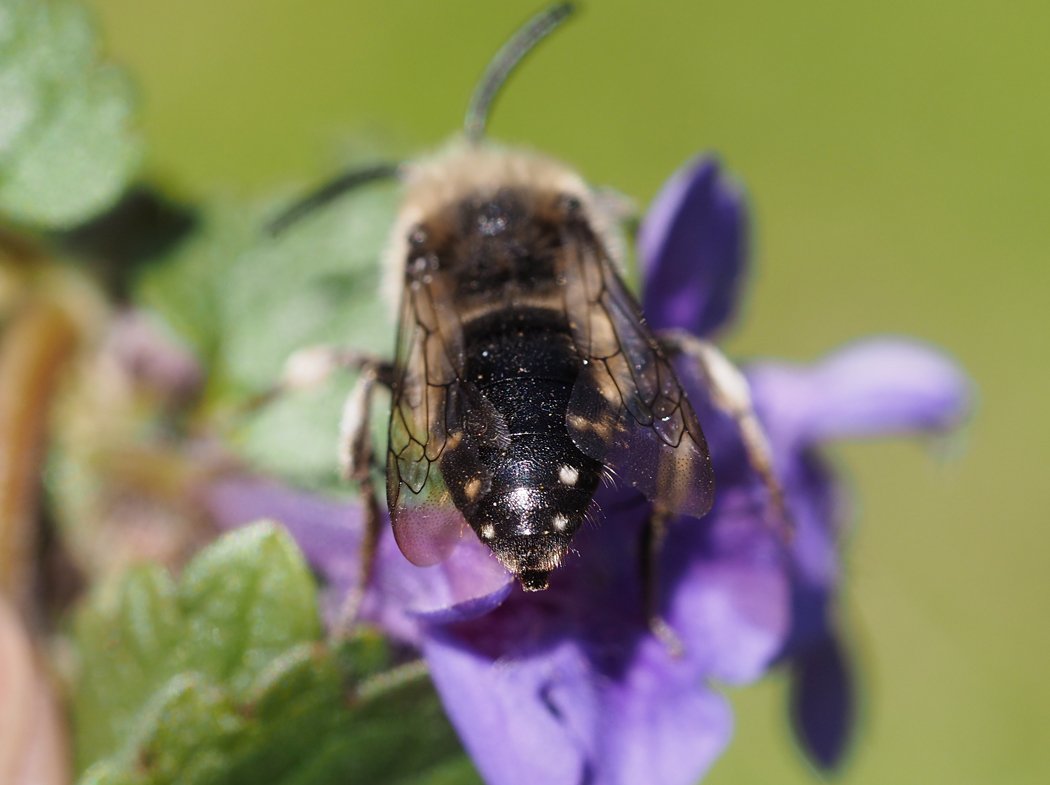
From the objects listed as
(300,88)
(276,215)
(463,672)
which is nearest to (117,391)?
(276,215)

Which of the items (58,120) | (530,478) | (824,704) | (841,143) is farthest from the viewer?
(841,143)

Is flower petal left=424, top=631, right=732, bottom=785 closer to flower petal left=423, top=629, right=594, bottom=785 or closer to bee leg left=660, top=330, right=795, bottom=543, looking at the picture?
flower petal left=423, top=629, right=594, bottom=785

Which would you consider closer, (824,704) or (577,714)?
(577,714)

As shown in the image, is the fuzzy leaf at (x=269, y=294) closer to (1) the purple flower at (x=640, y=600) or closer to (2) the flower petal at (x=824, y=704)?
(1) the purple flower at (x=640, y=600)

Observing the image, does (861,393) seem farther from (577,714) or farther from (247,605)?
(247,605)

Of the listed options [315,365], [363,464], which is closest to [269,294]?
[315,365]

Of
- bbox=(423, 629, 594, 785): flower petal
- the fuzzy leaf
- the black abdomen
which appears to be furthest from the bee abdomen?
the fuzzy leaf

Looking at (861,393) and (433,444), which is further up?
(433,444)

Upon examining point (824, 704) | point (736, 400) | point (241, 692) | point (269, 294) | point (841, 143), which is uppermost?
point (736, 400)
